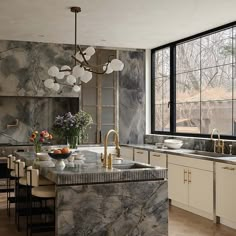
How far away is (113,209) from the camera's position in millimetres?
3898

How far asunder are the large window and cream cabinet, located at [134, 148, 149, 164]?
780mm

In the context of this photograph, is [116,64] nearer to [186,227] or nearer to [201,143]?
[186,227]

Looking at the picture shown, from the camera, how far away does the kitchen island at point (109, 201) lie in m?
3.71

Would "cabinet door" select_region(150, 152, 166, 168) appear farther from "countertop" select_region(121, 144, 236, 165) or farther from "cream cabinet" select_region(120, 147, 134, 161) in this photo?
"cream cabinet" select_region(120, 147, 134, 161)

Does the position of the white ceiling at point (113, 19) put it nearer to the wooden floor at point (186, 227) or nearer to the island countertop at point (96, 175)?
the island countertop at point (96, 175)

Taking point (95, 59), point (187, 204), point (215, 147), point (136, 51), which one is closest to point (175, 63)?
point (136, 51)

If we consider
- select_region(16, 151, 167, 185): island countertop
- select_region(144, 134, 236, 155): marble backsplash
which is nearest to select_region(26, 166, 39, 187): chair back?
select_region(16, 151, 167, 185): island countertop

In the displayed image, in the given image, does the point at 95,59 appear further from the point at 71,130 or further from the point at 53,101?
the point at 71,130

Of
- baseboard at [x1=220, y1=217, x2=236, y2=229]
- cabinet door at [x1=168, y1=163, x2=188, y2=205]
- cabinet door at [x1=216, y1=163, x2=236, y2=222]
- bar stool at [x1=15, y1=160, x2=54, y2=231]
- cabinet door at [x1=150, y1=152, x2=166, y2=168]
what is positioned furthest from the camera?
cabinet door at [x1=150, y1=152, x2=166, y2=168]

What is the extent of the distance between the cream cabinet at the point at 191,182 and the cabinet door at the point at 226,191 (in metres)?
0.15

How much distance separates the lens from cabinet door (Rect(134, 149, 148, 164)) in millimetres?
7258

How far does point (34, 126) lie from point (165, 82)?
267cm

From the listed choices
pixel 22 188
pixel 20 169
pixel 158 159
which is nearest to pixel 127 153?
pixel 158 159

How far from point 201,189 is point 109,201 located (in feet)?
7.23
